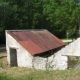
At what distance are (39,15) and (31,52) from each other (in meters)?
Result: 34.2

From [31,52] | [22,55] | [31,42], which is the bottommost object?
[22,55]

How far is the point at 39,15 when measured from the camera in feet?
168

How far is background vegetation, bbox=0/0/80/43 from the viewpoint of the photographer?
105 feet

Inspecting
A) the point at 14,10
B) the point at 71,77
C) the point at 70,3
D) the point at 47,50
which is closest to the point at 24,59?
the point at 47,50

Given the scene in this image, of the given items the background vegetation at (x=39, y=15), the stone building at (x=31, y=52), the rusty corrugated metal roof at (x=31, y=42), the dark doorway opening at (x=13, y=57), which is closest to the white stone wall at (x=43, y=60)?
the stone building at (x=31, y=52)

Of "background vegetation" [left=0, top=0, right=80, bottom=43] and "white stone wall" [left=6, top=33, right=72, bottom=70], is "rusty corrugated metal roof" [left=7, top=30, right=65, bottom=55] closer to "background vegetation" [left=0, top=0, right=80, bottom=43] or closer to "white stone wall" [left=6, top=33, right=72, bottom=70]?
"white stone wall" [left=6, top=33, right=72, bottom=70]

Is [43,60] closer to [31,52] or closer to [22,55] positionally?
[31,52]

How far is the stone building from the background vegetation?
10.0 m

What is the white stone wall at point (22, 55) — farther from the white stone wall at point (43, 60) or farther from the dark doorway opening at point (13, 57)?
the dark doorway opening at point (13, 57)

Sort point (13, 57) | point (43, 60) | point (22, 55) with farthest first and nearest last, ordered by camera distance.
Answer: point (13, 57), point (22, 55), point (43, 60)

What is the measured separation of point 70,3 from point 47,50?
1266 cm

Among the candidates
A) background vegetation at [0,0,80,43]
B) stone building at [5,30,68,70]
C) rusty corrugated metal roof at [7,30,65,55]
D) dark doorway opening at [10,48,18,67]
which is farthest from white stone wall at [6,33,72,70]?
background vegetation at [0,0,80,43]

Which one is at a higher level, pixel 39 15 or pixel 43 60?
pixel 39 15

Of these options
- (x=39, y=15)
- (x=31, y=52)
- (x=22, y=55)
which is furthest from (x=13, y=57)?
(x=39, y=15)
